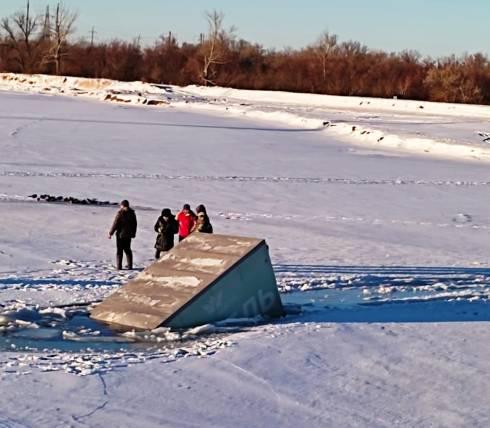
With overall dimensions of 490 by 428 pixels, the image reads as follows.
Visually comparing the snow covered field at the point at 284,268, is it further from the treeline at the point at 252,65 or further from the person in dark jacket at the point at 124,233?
the treeline at the point at 252,65

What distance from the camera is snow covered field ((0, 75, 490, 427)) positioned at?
8.80m

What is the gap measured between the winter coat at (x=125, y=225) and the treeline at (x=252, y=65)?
215 ft

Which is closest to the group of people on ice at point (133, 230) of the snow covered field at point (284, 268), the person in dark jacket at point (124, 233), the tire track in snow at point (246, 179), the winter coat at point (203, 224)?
the person in dark jacket at point (124, 233)

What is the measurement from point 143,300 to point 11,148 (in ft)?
75.1

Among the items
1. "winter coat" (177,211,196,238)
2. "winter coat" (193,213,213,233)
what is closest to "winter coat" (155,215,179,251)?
"winter coat" (177,211,196,238)

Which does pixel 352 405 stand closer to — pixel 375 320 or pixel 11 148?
pixel 375 320

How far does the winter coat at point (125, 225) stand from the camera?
15.5 meters

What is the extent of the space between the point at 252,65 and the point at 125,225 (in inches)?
3396

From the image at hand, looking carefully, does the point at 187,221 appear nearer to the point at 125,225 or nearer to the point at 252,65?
the point at 125,225

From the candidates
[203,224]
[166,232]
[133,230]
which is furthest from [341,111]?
[203,224]

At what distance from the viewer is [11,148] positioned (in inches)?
1320

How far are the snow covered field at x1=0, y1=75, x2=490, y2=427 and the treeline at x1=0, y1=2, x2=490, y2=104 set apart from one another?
38325mm

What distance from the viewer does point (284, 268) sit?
15.9m

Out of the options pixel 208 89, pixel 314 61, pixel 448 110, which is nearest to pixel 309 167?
pixel 448 110
